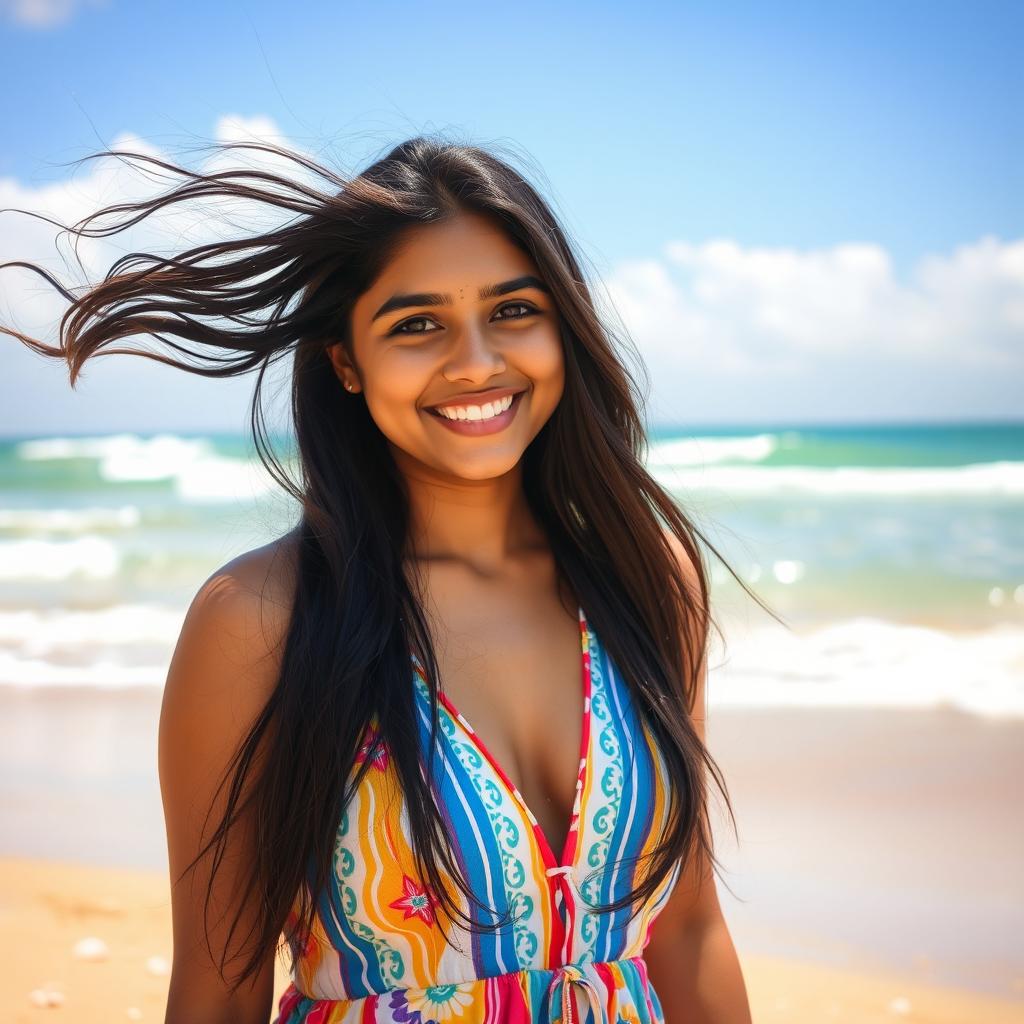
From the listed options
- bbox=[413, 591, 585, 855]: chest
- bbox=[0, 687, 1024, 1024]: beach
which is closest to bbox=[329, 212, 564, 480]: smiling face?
bbox=[413, 591, 585, 855]: chest

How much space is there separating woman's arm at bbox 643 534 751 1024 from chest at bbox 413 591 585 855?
33 cm

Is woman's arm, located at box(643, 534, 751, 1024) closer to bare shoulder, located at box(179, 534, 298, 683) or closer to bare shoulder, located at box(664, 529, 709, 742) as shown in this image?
bare shoulder, located at box(664, 529, 709, 742)

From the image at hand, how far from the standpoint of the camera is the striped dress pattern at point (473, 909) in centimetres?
197

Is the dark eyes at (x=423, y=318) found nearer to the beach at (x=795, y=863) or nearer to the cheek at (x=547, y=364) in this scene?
the cheek at (x=547, y=364)

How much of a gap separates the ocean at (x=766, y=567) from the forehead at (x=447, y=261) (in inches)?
27.5

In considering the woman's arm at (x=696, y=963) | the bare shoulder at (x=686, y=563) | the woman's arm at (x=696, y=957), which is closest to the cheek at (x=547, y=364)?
the bare shoulder at (x=686, y=563)

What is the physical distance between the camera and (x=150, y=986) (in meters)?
3.80

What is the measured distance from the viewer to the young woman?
1.98 metres

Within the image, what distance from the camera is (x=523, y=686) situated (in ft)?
7.40

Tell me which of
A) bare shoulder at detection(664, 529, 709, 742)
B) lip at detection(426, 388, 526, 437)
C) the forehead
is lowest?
bare shoulder at detection(664, 529, 709, 742)

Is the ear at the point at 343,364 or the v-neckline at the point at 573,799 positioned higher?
the ear at the point at 343,364

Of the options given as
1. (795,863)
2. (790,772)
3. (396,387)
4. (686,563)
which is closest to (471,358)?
(396,387)

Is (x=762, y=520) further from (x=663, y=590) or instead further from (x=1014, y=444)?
(x=1014, y=444)

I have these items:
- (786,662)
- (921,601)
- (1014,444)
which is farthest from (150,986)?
(1014,444)
